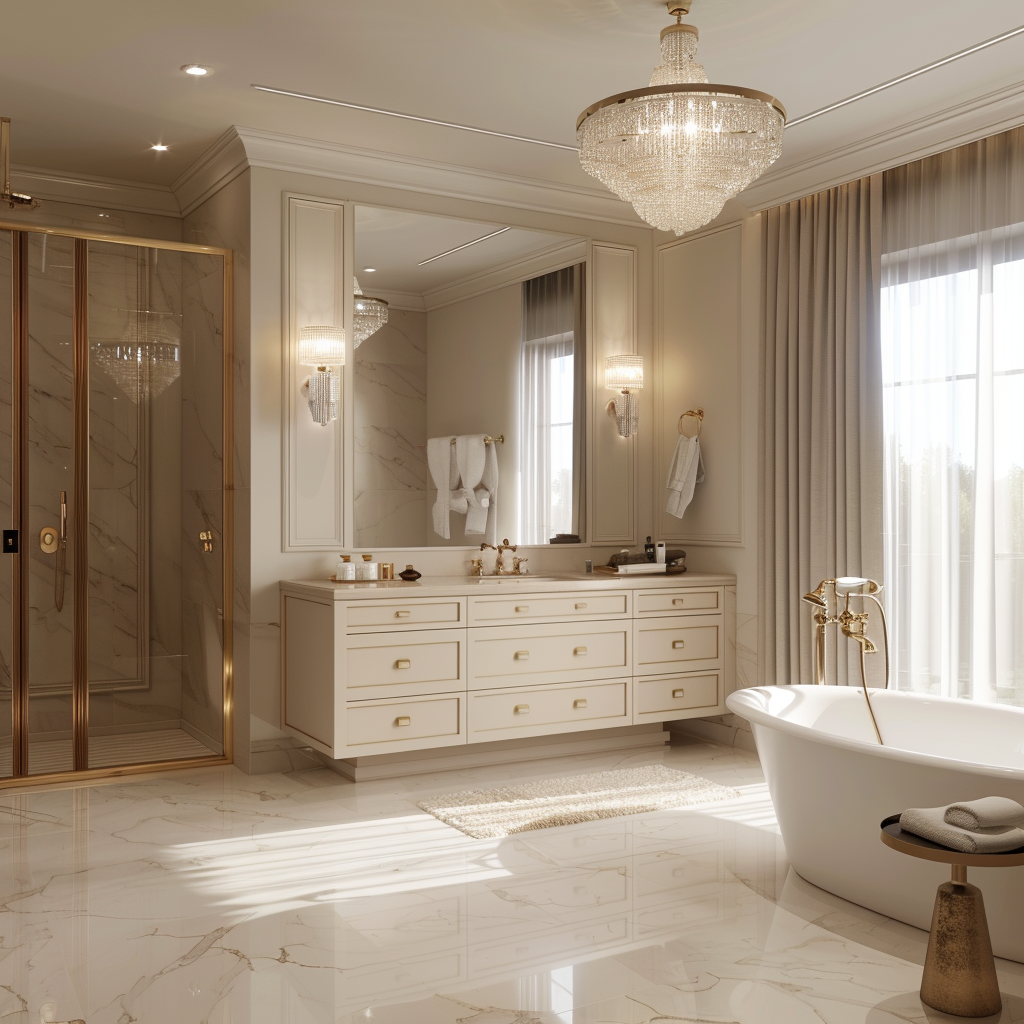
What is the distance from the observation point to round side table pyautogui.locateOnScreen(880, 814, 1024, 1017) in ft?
7.45

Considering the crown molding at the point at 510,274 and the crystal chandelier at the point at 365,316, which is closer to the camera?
the crystal chandelier at the point at 365,316

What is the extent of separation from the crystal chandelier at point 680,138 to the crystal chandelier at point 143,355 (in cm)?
224

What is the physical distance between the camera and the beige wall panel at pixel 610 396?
523 centimetres

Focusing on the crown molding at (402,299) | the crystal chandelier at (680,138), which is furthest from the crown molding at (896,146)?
the crown molding at (402,299)

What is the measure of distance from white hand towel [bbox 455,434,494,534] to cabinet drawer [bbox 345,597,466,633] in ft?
2.29

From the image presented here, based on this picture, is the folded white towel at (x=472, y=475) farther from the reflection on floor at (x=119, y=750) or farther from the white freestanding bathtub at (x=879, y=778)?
the white freestanding bathtub at (x=879, y=778)

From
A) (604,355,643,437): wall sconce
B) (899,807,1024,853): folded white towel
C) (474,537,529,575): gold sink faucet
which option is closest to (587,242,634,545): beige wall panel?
(604,355,643,437): wall sconce

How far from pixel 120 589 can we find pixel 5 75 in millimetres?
2061

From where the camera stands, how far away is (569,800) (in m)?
3.98

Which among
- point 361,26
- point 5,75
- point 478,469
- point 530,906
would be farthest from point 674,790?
point 5,75

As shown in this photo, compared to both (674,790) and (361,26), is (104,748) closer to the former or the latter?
(674,790)

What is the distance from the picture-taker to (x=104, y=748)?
432 cm

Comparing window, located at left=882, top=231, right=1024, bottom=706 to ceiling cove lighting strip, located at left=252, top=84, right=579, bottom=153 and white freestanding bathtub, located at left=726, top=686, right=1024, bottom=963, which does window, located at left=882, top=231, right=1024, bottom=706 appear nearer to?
white freestanding bathtub, located at left=726, top=686, right=1024, bottom=963

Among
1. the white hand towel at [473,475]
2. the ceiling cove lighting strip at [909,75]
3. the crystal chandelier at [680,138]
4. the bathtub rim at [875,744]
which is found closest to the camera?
the bathtub rim at [875,744]
